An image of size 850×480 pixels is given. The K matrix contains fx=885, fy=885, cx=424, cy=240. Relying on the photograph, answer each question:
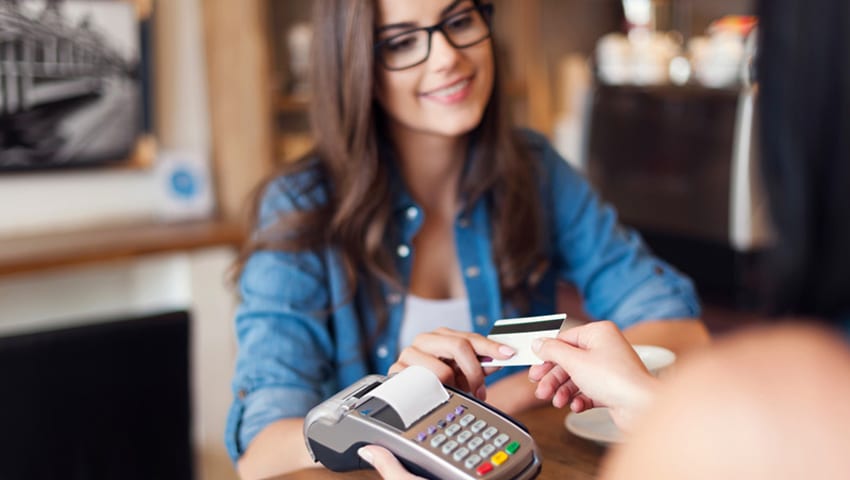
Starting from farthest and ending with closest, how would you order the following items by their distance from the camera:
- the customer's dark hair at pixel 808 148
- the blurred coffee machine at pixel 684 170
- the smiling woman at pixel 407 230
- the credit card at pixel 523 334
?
the blurred coffee machine at pixel 684 170 < the smiling woman at pixel 407 230 < the credit card at pixel 523 334 < the customer's dark hair at pixel 808 148

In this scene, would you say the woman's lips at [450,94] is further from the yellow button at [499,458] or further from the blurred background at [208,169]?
the blurred background at [208,169]

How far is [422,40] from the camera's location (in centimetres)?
131

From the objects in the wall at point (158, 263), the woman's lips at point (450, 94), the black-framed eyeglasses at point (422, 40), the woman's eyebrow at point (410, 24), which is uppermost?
the woman's eyebrow at point (410, 24)

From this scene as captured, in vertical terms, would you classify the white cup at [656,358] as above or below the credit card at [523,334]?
below

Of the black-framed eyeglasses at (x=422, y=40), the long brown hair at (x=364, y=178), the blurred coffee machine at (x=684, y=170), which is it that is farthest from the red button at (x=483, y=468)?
the blurred coffee machine at (x=684, y=170)

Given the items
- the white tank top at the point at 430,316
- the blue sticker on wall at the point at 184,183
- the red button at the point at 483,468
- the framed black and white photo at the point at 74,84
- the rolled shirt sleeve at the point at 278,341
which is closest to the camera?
the red button at the point at 483,468

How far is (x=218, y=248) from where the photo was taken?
2.67 meters

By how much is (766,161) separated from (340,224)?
0.98 meters

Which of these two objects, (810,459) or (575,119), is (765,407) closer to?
(810,459)

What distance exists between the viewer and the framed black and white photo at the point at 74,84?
247 cm

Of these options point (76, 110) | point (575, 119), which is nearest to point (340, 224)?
point (76, 110)

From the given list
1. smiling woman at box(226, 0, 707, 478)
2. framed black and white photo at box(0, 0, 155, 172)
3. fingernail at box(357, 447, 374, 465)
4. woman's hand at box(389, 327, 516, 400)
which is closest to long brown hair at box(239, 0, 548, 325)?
Result: smiling woman at box(226, 0, 707, 478)

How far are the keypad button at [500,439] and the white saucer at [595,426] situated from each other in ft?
0.56

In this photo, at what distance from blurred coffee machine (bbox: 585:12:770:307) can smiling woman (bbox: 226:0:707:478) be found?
1104 mm
